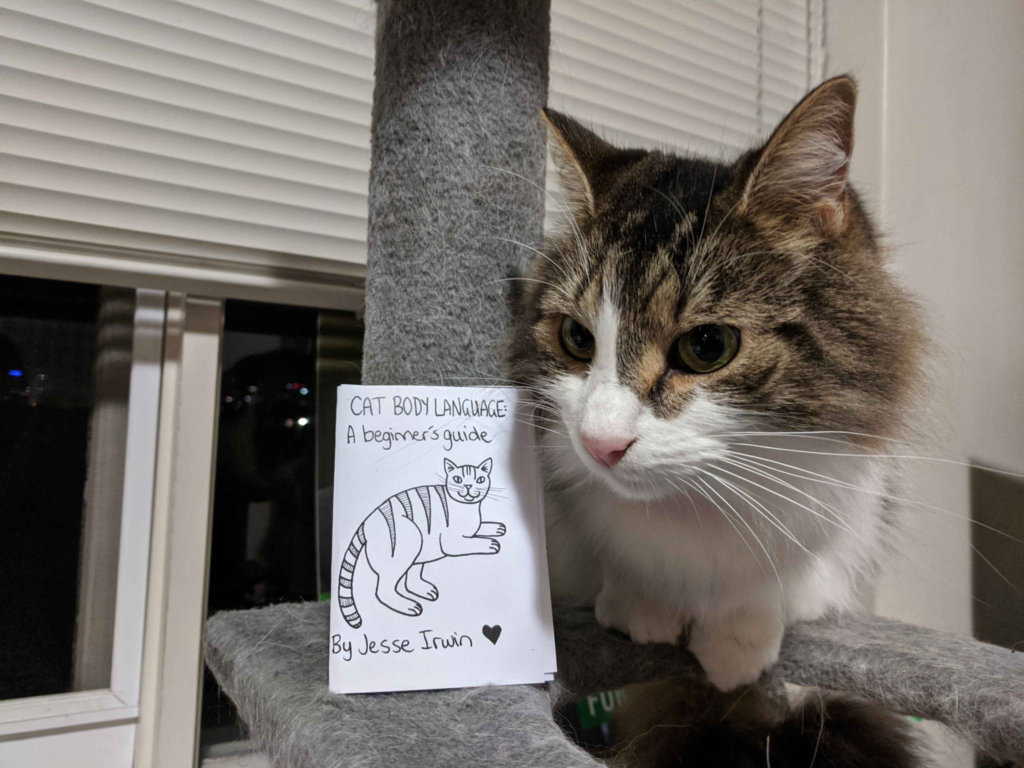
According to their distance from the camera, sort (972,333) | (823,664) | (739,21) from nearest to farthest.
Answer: (823,664), (972,333), (739,21)

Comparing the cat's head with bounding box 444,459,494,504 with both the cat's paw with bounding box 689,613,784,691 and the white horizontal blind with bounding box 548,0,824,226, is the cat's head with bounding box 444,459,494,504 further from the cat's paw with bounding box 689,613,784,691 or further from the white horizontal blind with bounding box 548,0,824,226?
the white horizontal blind with bounding box 548,0,824,226

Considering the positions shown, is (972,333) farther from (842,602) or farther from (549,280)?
(549,280)

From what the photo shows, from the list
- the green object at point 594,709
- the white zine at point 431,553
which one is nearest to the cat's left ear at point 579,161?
the white zine at point 431,553

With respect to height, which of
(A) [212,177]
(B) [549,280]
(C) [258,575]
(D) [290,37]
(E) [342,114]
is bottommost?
(C) [258,575]

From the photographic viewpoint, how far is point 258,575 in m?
1.23

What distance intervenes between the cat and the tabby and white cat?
4.6 inches

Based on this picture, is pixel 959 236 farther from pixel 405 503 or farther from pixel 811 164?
pixel 405 503

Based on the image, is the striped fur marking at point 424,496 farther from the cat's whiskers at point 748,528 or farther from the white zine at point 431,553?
the cat's whiskers at point 748,528

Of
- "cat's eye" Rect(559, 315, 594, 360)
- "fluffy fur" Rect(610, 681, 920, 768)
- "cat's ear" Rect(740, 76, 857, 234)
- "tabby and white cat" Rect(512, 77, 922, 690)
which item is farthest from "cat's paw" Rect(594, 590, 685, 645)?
"cat's ear" Rect(740, 76, 857, 234)

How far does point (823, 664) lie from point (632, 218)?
57 cm

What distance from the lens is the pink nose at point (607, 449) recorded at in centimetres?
57

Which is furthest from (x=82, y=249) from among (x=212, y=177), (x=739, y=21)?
(x=739, y=21)

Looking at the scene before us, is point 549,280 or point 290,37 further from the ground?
point 290,37

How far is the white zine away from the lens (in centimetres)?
62
